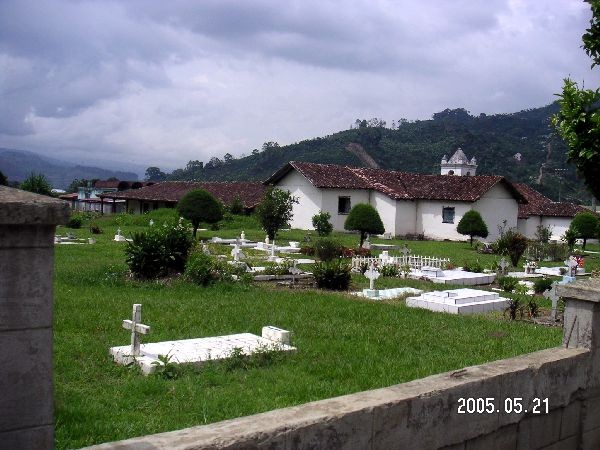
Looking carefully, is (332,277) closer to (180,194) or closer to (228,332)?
(228,332)

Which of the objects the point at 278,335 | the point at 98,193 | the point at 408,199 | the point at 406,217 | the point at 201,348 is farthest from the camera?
the point at 98,193

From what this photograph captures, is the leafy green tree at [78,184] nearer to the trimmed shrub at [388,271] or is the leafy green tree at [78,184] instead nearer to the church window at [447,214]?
the church window at [447,214]

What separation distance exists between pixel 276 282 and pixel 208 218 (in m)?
14.2

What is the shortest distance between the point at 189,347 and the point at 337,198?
33239 millimetres

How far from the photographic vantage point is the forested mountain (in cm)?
7944

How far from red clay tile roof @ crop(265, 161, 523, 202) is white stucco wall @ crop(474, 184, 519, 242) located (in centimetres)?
47

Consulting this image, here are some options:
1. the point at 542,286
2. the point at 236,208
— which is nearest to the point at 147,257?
the point at 542,286

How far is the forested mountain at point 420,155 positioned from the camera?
261 ft

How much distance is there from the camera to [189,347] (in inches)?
313

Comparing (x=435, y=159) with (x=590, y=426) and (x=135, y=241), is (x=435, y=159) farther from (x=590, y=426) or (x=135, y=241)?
(x=590, y=426)

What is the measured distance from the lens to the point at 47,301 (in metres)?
2.80

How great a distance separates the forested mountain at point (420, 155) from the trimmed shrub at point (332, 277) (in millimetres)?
60749

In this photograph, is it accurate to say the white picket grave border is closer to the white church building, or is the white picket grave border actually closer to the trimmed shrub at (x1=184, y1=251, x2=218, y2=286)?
the trimmed shrub at (x1=184, y1=251, x2=218, y2=286)

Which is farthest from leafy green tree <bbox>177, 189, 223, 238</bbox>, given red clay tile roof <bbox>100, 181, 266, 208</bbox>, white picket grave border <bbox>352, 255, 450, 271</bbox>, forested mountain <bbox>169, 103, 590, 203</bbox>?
forested mountain <bbox>169, 103, 590, 203</bbox>
